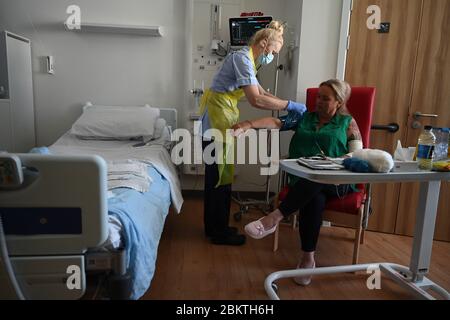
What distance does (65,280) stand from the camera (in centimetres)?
102

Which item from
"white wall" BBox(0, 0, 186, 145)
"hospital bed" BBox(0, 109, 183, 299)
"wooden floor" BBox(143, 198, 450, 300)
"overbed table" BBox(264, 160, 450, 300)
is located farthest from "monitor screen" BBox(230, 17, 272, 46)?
"hospital bed" BBox(0, 109, 183, 299)

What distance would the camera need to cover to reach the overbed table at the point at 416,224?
121 cm

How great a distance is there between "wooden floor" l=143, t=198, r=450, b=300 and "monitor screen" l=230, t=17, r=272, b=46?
4.87 ft

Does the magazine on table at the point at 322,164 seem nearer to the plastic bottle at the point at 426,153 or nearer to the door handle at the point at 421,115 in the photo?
the plastic bottle at the point at 426,153

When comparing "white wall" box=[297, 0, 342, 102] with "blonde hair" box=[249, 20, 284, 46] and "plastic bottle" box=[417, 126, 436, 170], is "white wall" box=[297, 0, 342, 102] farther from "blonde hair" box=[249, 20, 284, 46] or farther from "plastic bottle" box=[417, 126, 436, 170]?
"plastic bottle" box=[417, 126, 436, 170]

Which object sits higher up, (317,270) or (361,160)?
(361,160)

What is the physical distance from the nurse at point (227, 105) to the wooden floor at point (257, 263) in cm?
21

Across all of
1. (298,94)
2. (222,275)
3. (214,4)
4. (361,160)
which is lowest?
(222,275)

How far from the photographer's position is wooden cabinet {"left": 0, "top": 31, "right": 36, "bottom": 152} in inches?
98.5

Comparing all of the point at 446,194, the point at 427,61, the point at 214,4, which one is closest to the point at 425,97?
the point at 427,61

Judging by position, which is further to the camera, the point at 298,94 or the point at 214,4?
the point at 214,4

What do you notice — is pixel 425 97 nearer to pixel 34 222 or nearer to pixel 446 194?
pixel 446 194
